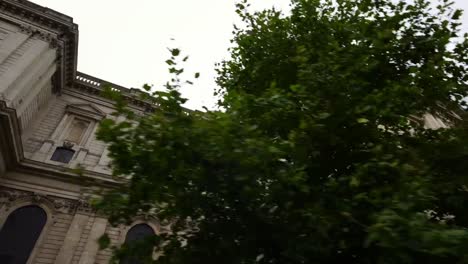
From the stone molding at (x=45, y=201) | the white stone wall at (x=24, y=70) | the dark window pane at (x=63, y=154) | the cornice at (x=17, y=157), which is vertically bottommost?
the stone molding at (x=45, y=201)

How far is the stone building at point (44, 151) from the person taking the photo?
13.9 metres

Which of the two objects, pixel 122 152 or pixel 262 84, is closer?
pixel 122 152

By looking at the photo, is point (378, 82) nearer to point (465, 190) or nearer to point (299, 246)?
point (465, 190)

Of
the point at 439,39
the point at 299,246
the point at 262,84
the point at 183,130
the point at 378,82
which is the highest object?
the point at 262,84

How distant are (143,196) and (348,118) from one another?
142 inches

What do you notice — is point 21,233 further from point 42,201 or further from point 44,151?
point 44,151

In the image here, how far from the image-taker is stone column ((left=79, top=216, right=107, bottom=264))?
1422 cm

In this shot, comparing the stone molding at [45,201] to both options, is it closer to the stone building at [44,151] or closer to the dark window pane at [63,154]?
the stone building at [44,151]

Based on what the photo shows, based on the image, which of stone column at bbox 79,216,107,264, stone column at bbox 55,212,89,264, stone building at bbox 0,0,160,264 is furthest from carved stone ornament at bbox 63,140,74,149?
stone column at bbox 79,216,107,264

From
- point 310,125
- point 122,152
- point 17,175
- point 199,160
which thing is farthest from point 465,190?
point 17,175

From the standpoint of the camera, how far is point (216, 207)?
15.3ft

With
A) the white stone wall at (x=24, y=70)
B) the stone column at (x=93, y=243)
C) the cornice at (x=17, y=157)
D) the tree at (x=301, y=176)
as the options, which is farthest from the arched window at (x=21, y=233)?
the tree at (x=301, y=176)

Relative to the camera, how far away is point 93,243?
14.7 m

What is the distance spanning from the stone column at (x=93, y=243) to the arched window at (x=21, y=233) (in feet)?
7.48
